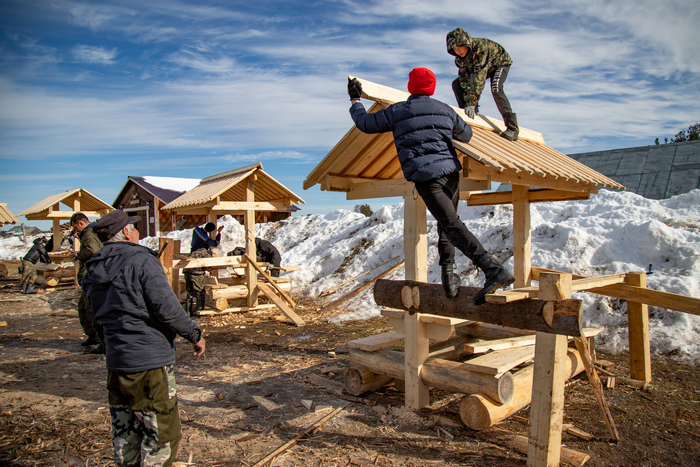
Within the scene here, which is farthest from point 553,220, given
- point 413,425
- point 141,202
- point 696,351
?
point 141,202

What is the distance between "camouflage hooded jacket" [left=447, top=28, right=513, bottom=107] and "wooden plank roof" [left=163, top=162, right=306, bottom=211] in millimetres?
6848

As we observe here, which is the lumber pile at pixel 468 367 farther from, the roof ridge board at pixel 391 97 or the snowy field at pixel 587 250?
the roof ridge board at pixel 391 97

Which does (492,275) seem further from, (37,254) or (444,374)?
(37,254)

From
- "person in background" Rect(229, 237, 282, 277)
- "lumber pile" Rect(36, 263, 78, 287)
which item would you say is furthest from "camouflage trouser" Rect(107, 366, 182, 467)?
"lumber pile" Rect(36, 263, 78, 287)

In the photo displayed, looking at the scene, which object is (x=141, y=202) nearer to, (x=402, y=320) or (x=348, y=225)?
(x=348, y=225)

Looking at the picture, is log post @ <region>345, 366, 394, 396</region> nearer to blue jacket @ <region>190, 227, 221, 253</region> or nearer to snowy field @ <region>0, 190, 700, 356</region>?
snowy field @ <region>0, 190, 700, 356</region>

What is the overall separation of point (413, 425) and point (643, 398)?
309 centimetres

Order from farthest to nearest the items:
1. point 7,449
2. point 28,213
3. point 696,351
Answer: point 28,213
point 696,351
point 7,449

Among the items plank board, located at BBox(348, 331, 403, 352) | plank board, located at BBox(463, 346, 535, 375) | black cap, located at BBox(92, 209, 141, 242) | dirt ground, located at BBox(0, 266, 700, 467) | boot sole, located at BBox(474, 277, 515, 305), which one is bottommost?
dirt ground, located at BBox(0, 266, 700, 467)

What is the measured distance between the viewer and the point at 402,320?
17.4 ft

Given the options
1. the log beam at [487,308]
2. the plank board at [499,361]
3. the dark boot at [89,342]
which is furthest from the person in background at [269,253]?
the plank board at [499,361]

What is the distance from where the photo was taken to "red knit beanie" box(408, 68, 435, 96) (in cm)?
407

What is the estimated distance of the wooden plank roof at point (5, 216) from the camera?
1717 cm

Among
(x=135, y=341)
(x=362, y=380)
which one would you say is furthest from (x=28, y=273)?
(x=135, y=341)
